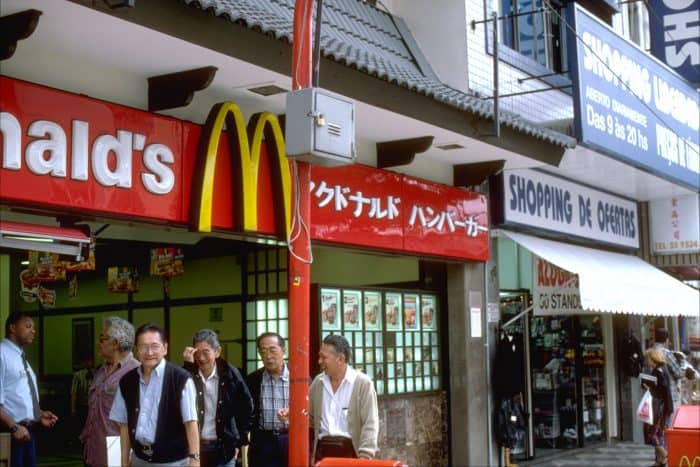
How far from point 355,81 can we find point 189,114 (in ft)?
5.18

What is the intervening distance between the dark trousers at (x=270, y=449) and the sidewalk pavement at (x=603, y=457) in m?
6.52

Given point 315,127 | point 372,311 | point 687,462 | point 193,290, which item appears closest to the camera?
point 315,127

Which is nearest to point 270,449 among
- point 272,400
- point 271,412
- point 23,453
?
point 271,412

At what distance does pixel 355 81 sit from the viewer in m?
9.10

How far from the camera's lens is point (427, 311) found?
12797 millimetres

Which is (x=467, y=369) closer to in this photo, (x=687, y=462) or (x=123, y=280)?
(x=687, y=462)

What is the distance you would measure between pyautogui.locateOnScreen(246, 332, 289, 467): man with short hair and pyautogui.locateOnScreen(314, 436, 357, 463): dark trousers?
70 cm

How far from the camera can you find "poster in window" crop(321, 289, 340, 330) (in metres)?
11.0

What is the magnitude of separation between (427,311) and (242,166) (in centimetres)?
480

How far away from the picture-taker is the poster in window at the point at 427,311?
12703 mm

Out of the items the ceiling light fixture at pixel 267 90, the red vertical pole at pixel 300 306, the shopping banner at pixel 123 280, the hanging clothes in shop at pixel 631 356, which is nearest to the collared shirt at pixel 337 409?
the red vertical pole at pixel 300 306

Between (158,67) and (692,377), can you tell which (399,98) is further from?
(692,377)

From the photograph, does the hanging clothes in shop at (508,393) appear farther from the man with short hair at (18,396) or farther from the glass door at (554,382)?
the man with short hair at (18,396)

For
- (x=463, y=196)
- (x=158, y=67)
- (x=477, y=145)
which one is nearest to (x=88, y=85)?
(x=158, y=67)
